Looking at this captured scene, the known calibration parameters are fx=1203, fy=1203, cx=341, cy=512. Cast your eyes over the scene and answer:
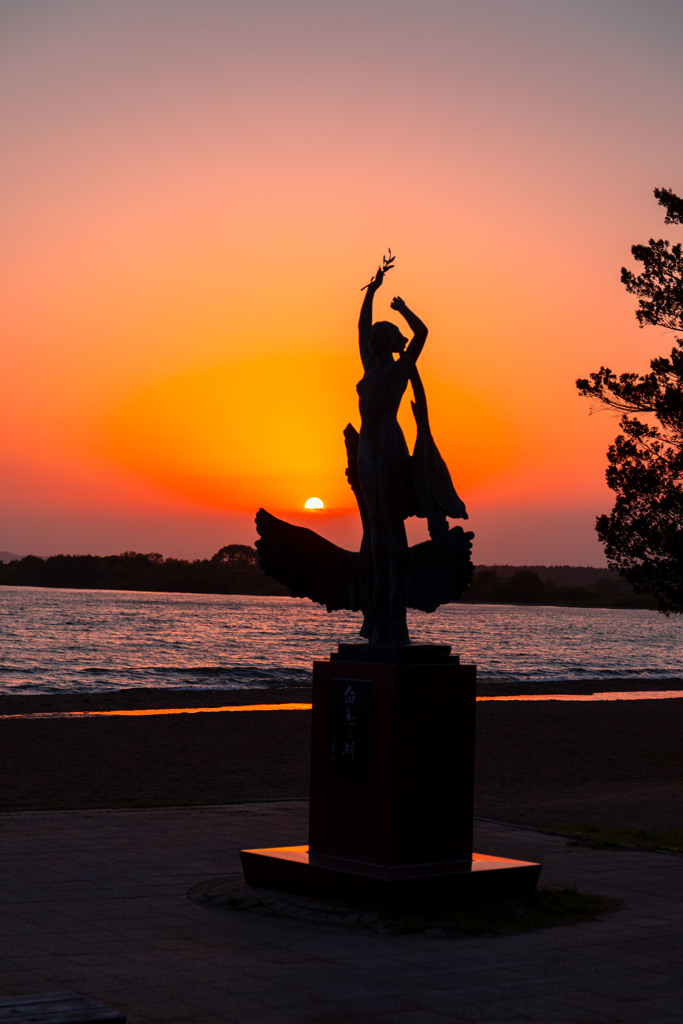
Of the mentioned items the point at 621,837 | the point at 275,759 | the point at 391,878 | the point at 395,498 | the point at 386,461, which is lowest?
the point at 275,759

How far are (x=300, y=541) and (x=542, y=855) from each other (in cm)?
333

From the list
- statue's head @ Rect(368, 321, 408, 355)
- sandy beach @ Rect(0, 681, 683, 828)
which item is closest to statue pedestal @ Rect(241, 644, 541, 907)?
statue's head @ Rect(368, 321, 408, 355)

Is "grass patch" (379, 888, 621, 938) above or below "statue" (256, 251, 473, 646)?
below

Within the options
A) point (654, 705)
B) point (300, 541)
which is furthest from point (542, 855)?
point (654, 705)

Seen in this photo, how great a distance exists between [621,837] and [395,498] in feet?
14.4

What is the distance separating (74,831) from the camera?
32.8 feet

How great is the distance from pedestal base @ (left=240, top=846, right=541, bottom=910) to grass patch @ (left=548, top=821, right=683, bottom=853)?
8.07 ft

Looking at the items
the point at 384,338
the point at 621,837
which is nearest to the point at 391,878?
the point at 384,338

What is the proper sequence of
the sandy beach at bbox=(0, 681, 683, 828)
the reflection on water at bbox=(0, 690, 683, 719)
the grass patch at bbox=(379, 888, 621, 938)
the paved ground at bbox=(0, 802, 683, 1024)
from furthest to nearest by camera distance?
1. the reflection on water at bbox=(0, 690, 683, 719)
2. the sandy beach at bbox=(0, 681, 683, 828)
3. the grass patch at bbox=(379, 888, 621, 938)
4. the paved ground at bbox=(0, 802, 683, 1024)

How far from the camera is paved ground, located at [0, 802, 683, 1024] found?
5.41m

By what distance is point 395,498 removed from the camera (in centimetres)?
828

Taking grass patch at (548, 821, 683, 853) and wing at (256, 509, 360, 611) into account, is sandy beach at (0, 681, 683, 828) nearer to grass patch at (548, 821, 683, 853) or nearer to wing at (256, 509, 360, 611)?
grass patch at (548, 821, 683, 853)

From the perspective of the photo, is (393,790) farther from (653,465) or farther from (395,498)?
(653,465)

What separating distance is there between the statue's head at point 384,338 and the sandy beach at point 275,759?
576 cm
